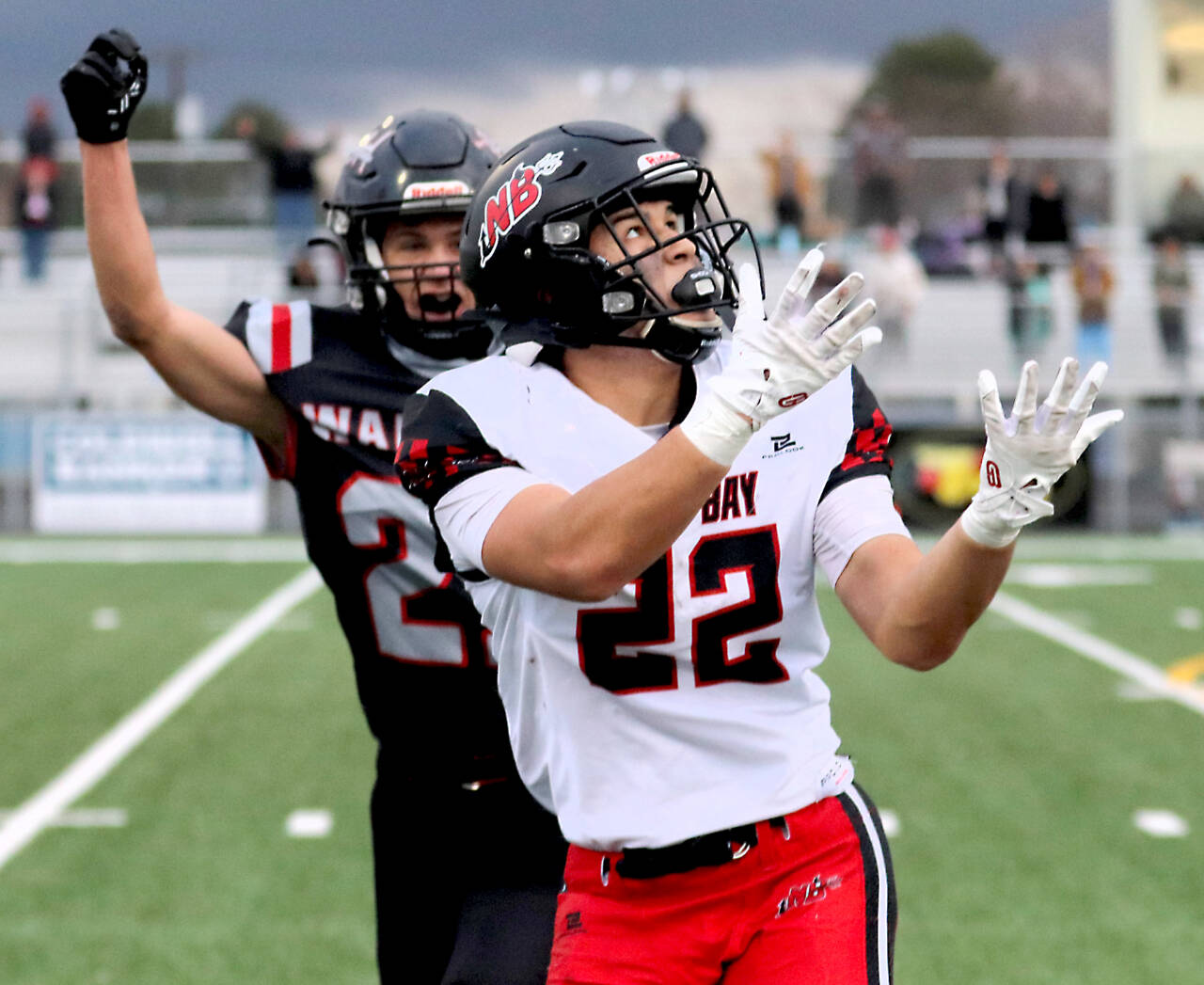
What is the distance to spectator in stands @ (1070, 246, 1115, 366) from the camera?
15.7 meters

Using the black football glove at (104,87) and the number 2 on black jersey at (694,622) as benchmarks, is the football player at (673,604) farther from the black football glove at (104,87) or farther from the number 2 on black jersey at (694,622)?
the black football glove at (104,87)

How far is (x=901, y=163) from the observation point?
17125mm

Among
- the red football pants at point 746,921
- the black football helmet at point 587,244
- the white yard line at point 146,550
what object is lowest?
the white yard line at point 146,550

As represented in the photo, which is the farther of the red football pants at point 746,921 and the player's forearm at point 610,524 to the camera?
the red football pants at point 746,921

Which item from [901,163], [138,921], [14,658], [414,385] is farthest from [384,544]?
[901,163]

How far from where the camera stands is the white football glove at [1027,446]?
202 cm

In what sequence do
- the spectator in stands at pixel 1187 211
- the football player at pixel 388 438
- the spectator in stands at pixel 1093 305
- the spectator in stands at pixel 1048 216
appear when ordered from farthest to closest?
the spectator in stands at pixel 1187 211, the spectator in stands at pixel 1048 216, the spectator in stands at pixel 1093 305, the football player at pixel 388 438

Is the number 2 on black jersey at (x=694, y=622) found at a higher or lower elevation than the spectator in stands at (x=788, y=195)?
lower

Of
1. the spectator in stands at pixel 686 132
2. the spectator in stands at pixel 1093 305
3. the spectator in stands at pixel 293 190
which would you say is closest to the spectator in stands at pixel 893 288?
the spectator in stands at pixel 1093 305

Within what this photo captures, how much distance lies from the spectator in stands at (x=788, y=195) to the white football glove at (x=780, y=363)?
14775 millimetres

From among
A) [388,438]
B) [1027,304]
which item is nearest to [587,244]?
[388,438]

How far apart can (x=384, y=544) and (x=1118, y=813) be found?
3.77 metres

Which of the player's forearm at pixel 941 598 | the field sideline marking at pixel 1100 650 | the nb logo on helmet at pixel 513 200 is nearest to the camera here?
the player's forearm at pixel 941 598

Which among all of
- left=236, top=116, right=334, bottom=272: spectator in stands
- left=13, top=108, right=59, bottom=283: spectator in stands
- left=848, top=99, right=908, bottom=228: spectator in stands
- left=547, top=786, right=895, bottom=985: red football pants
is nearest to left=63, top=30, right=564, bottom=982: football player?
left=547, top=786, right=895, bottom=985: red football pants
